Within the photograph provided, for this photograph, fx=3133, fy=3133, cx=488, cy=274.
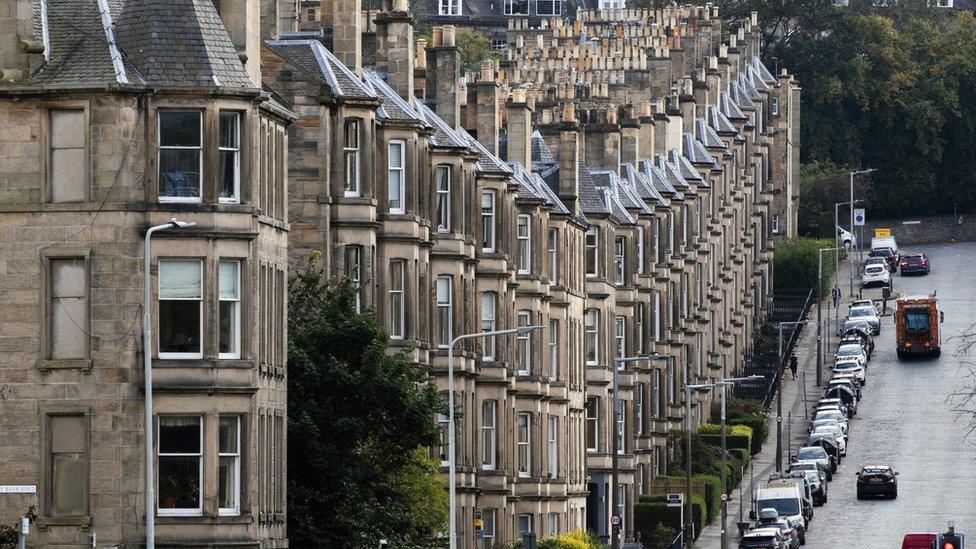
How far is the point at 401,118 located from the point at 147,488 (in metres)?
26.6

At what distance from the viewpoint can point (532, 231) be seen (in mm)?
104062

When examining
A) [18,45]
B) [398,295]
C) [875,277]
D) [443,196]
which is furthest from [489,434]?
[875,277]

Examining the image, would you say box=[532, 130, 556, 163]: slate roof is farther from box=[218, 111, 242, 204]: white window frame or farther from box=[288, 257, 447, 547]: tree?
box=[218, 111, 242, 204]: white window frame

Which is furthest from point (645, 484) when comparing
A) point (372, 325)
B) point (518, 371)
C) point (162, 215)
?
point (162, 215)

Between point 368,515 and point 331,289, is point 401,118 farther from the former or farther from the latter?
point 368,515

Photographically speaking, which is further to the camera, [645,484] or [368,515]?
[645,484]

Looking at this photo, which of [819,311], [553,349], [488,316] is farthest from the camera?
[819,311]

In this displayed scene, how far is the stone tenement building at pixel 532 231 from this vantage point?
82812 mm

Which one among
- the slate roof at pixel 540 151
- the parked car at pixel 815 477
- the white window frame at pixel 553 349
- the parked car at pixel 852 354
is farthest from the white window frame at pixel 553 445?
the parked car at pixel 852 354

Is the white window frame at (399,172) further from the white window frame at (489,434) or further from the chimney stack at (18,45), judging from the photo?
the chimney stack at (18,45)

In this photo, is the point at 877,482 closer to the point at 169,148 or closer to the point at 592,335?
the point at 592,335

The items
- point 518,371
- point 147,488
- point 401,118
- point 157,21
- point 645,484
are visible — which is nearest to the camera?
point 147,488

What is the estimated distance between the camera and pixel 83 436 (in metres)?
63.9

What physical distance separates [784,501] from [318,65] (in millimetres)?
39171
